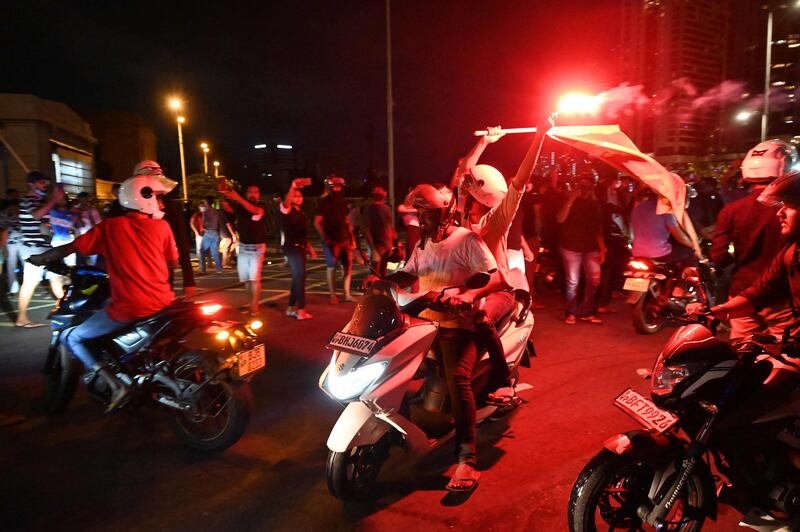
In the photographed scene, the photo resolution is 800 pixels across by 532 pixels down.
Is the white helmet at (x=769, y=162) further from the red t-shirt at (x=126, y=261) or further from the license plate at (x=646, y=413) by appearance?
the red t-shirt at (x=126, y=261)

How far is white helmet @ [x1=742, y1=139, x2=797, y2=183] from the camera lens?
405 cm

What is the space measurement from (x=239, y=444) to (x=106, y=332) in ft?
4.34

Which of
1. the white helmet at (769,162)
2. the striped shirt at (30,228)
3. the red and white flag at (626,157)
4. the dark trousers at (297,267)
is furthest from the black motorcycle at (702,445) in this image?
the striped shirt at (30,228)

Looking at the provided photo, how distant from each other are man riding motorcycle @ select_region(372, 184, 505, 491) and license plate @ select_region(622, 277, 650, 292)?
357 centimetres

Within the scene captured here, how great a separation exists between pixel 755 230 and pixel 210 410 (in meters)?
4.26

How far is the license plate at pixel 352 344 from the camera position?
3.16m

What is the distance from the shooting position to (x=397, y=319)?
132 inches

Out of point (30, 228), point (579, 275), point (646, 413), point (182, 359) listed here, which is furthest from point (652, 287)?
point (30, 228)

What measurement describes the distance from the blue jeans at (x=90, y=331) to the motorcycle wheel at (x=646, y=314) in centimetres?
588

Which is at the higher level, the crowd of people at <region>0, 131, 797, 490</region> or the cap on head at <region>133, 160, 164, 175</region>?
the cap on head at <region>133, 160, 164, 175</region>

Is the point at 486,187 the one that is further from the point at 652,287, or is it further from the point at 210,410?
the point at 652,287

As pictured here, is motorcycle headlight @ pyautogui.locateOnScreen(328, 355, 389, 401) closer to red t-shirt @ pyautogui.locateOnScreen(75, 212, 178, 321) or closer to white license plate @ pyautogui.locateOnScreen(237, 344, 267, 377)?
white license plate @ pyautogui.locateOnScreen(237, 344, 267, 377)

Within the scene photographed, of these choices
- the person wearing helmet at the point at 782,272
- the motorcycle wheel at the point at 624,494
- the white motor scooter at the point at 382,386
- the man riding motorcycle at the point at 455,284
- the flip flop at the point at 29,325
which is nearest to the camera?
the motorcycle wheel at the point at 624,494

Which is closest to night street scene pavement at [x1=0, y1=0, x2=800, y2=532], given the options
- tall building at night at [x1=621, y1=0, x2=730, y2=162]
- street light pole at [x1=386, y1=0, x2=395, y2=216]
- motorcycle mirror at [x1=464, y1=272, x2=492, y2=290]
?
motorcycle mirror at [x1=464, y1=272, x2=492, y2=290]
